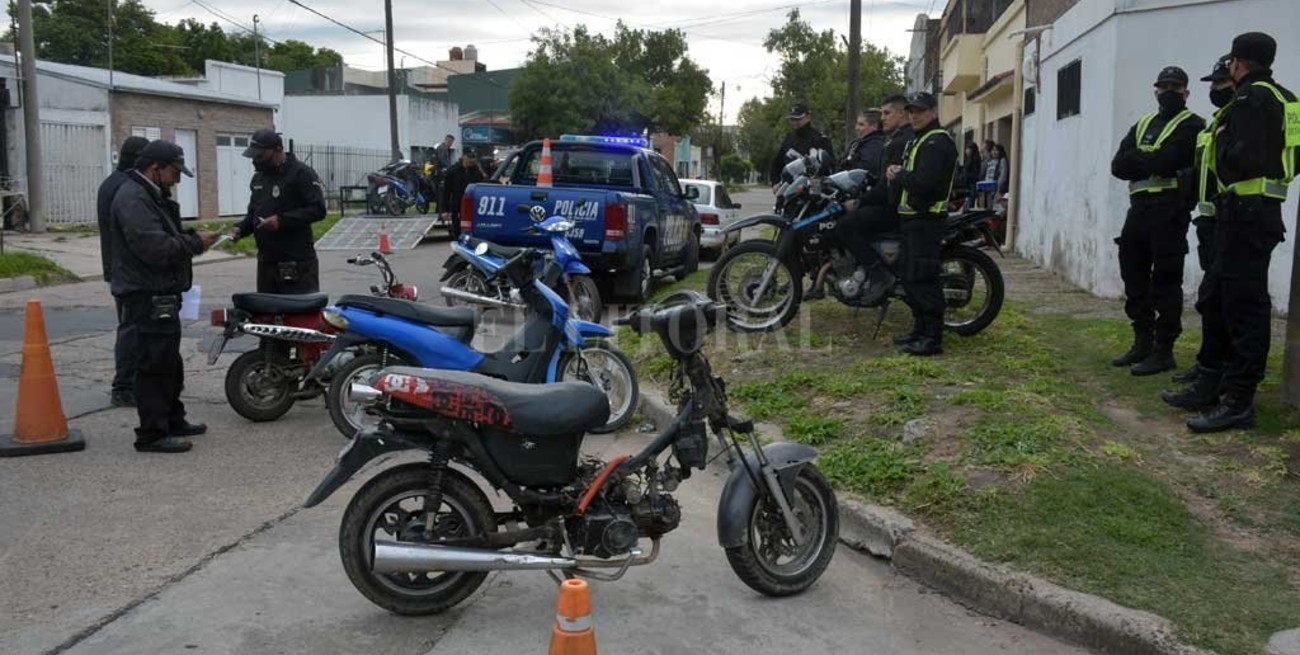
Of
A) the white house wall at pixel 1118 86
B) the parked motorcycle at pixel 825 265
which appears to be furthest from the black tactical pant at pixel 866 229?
the white house wall at pixel 1118 86

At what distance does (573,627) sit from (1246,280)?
469cm

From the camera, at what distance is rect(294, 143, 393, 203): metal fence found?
33.8 m

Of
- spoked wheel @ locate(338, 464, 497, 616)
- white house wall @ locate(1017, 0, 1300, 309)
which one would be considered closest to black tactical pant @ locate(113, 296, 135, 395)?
spoked wheel @ locate(338, 464, 497, 616)

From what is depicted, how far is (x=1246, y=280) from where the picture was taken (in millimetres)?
5859

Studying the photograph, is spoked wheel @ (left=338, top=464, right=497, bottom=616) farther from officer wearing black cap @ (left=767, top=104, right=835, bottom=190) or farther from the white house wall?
officer wearing black cap @ (left=767, top=104, right=835, bottom=190)

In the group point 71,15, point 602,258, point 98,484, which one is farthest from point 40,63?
point 71,15

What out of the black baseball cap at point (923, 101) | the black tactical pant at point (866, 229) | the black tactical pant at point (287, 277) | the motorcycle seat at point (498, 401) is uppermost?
the black baseball cap at point (923, 101)

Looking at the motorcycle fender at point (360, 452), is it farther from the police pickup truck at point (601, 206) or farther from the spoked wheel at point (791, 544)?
the police pickup truck at point (601, 206)

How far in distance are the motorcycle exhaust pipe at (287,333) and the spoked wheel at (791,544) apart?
366 cm

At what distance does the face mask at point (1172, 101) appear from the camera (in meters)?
7.05

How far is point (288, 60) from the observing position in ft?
271

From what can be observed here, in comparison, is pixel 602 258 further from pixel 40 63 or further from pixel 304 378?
pixel 40 63

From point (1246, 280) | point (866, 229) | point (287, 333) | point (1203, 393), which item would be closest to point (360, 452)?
point (287, 333)

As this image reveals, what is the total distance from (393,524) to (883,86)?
5980 cm
